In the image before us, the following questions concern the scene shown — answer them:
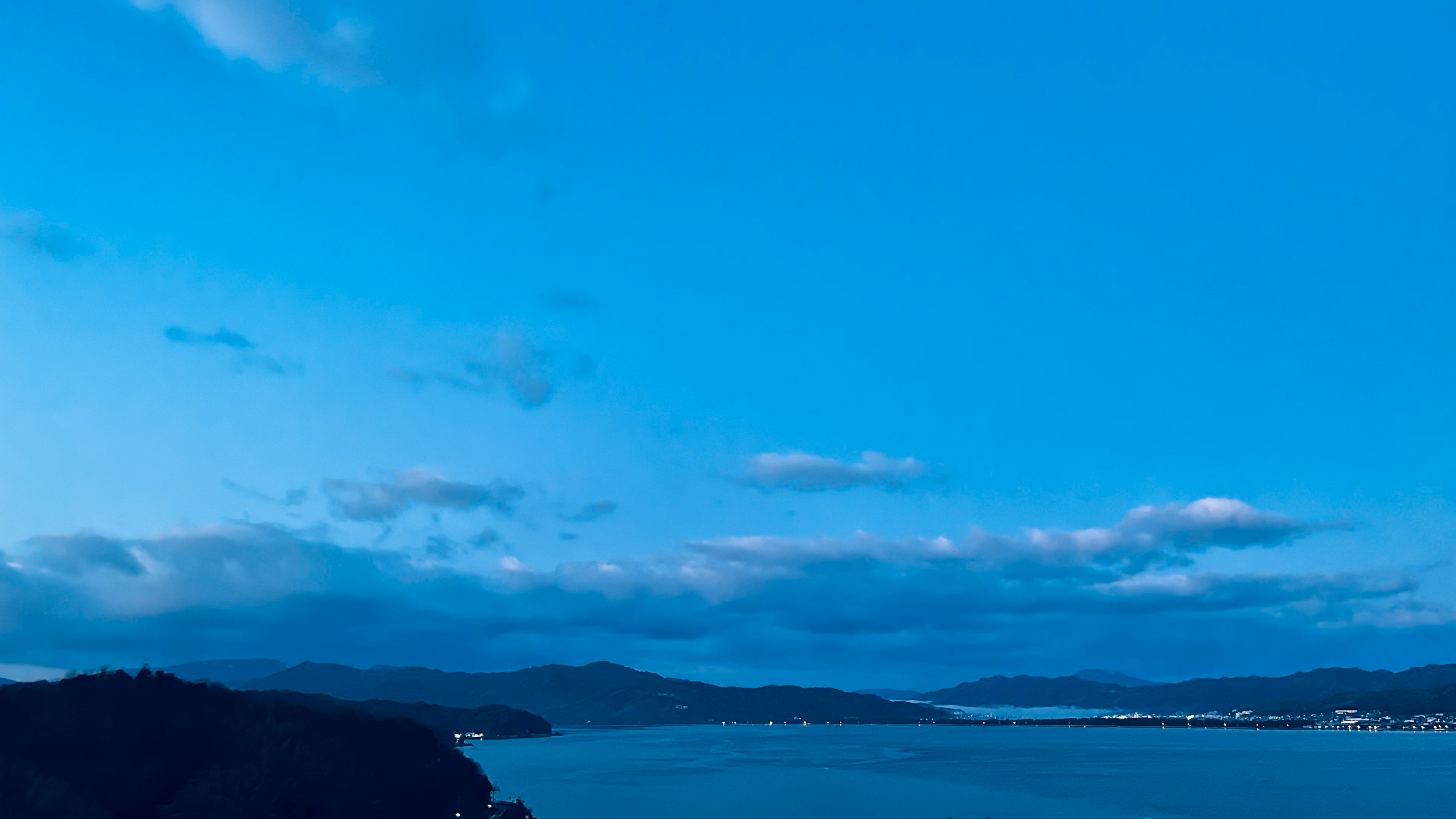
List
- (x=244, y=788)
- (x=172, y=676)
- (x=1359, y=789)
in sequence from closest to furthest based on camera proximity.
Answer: (x=244, y=788)
(x=172, y=676)
(x=1359, y=789)

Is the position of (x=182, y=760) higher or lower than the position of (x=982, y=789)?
higher

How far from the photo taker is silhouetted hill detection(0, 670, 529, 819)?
56.1 meters

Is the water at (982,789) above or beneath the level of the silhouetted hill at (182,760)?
beneath

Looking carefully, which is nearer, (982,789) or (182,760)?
(182,760)

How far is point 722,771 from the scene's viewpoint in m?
173

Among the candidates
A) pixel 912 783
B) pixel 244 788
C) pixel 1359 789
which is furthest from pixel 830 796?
pixel 244 788

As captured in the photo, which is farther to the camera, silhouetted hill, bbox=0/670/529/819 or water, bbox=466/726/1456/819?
water, bbox=466/726/1456/819

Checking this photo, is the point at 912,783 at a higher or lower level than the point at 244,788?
lower

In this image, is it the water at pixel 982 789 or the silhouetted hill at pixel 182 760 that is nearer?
the silhouetted hill at pixel 182 760

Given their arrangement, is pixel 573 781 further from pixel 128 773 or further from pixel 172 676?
pixel 128 773

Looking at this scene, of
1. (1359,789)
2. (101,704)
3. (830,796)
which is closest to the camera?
(101,704)

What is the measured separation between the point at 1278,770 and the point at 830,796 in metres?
94.5

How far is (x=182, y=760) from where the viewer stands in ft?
216

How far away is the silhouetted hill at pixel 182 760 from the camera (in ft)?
184
